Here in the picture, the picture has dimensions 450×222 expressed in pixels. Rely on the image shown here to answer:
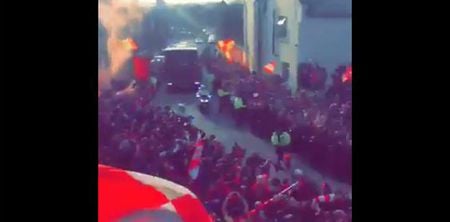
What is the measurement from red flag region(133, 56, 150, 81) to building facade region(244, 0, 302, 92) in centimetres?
38

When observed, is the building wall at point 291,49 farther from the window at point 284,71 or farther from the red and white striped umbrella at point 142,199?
the red and white striped umbrella at point 142,199

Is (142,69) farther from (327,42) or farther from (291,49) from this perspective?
(327,42)

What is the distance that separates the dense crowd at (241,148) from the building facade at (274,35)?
0.27 feet

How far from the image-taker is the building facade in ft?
8.91

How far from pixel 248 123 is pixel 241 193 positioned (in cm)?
27

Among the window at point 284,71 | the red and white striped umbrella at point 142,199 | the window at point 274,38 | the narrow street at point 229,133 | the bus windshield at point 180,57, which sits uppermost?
the window at point 274,38

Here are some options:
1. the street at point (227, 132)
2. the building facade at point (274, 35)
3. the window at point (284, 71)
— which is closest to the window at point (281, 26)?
the building facade at point (274, 35)

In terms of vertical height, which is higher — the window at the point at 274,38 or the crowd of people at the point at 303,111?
the window at the point at 274,38

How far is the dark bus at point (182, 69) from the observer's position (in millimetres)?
2742

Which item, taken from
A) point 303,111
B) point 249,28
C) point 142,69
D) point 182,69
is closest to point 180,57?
point 182,69

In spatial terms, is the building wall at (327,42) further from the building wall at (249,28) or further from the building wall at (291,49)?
the building wall at (249,28)

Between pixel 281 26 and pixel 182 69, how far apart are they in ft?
1.34

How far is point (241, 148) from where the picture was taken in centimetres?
275
